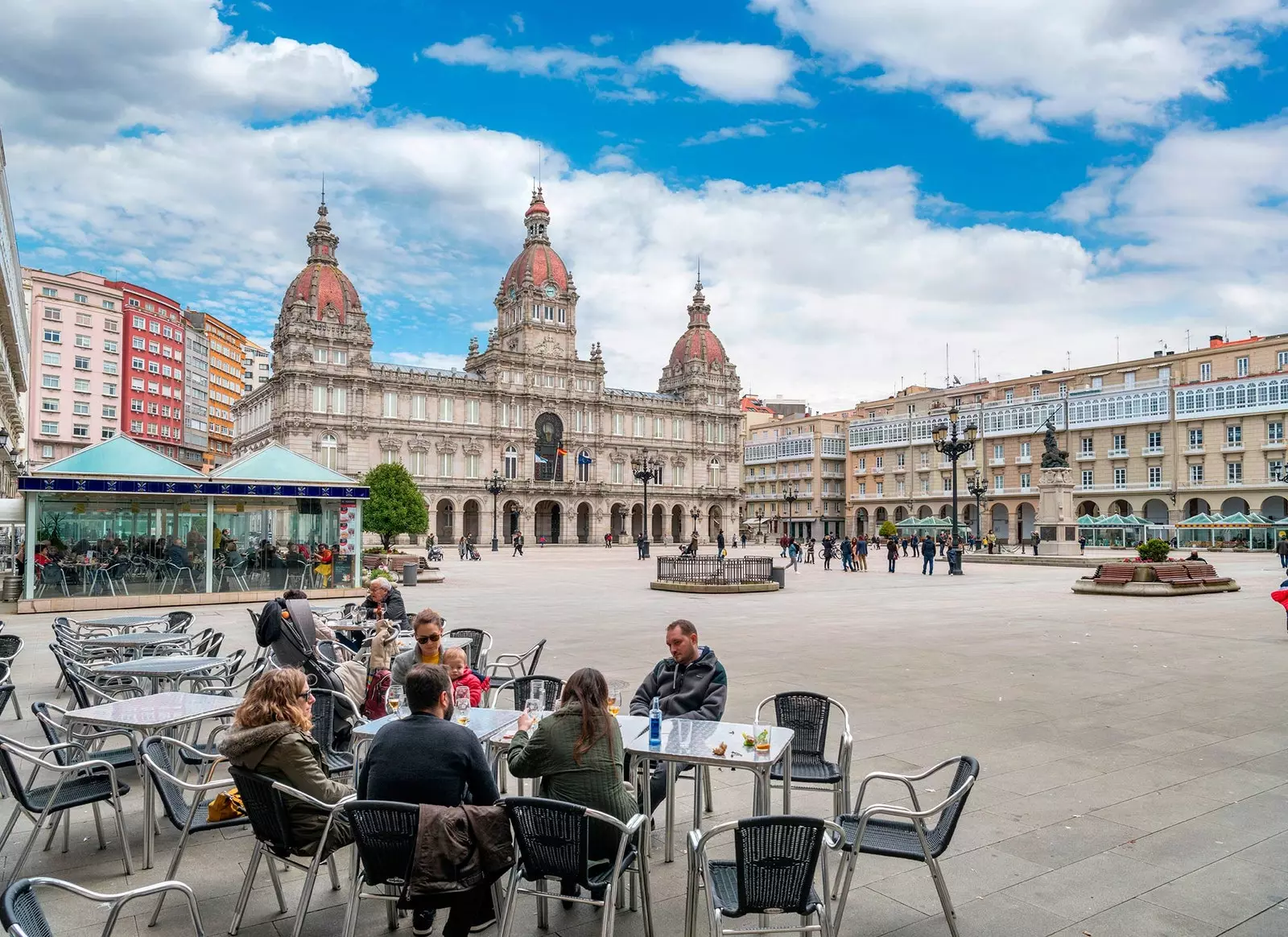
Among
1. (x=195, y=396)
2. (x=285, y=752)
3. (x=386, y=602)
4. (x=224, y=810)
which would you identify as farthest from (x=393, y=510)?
(x=195, y=396)

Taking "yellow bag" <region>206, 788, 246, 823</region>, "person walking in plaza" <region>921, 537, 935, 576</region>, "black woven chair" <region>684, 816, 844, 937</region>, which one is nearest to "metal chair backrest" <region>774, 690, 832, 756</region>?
"black woven chair" <region>684, 816, 844, 937</region>

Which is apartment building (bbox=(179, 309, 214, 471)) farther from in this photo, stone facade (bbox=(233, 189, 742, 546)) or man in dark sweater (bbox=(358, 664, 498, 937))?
man in dark sweater (bbox=(358, 664, 498, 937))

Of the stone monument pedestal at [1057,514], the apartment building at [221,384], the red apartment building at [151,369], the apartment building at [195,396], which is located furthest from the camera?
the apartment building at [221,384]

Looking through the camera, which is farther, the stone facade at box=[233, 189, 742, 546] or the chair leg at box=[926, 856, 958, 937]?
the stone facade at box=[233, 189, 742, 546]

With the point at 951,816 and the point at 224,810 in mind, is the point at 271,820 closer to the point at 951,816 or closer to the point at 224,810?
the point at 224,810

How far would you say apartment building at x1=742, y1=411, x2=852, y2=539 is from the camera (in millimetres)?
81125

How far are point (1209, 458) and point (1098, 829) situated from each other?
197 ft

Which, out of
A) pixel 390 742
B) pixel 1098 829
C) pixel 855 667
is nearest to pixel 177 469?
pixel 855 667

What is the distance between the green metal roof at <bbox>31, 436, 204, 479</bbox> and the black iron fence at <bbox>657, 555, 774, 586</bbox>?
11182mm

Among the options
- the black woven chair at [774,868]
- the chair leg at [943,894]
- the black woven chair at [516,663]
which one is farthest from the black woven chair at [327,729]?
the chair leg at [943,894]

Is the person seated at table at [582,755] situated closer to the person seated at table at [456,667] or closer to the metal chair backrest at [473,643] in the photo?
the person seated at table at [456,667]

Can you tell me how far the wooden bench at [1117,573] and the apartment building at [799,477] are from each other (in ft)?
184

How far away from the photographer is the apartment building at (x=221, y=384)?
88688 mm

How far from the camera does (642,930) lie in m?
3.97
